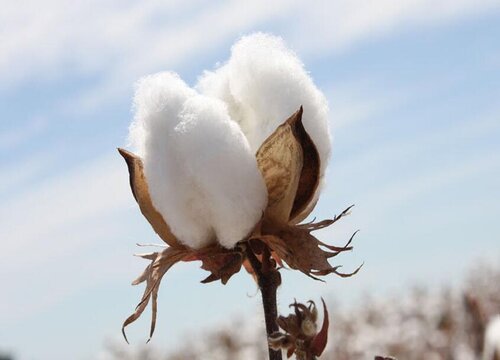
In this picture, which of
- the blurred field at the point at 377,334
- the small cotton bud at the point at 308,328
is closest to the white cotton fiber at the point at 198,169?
the small cotton bud at the point at 308,328

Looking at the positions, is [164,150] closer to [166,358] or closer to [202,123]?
[202,123]

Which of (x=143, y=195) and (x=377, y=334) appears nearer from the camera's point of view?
(x=143, y=195)

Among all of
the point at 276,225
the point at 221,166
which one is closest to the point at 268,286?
the point at 276,225

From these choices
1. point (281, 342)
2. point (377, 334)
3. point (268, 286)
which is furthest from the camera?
point (377, 334)

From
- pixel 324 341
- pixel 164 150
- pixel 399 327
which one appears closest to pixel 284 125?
pixel 164 150

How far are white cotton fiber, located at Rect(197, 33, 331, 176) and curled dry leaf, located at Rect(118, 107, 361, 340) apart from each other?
6 centimetres

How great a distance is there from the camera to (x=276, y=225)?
5.31 feet

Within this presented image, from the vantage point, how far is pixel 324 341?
1481 mm

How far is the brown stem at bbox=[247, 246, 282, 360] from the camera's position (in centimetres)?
152

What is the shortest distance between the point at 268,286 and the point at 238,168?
0.63 feet

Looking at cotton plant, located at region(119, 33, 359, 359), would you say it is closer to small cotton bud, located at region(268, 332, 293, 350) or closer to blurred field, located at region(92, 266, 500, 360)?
small cotton bud, located at region(268, 332, 293, 350)

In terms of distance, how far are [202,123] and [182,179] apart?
0.09 m

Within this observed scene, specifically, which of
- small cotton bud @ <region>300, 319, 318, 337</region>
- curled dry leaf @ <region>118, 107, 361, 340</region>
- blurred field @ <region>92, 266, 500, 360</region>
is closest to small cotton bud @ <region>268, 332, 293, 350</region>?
small cotton bud @ <region>300, 319, 318, 337</region>

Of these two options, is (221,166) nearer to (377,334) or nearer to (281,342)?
(281,342)
